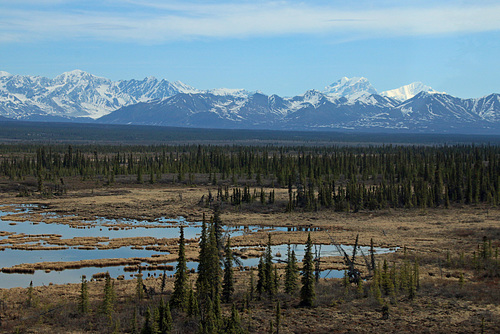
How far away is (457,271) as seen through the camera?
5141 centimetres

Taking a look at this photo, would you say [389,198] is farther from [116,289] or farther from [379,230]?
[116,289]

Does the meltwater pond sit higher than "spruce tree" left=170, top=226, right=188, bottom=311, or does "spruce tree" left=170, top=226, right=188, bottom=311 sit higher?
"spruce tree" left=170, top=226, right=188, bottom=311

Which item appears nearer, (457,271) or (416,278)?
(416,278)

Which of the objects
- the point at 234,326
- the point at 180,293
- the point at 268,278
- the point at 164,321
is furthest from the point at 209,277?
the point at 234,326

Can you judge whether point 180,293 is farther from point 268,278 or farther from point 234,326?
point 234,326

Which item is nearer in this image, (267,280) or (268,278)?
(268,278)

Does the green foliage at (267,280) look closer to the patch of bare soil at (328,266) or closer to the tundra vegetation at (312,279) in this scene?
the tundra vegetation at (312,279)

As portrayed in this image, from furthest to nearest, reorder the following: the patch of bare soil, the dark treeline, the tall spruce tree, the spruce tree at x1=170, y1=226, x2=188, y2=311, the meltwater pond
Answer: the dark treeline, the meltwater pond, the spruce tree at x1=170, y1=226, x2=188, y2=311, the tall spruce tree, the patch of bare soil

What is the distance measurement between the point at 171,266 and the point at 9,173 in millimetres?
97062

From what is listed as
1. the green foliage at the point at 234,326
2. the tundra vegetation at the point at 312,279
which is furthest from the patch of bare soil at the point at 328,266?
the green foliage at the point at 234,326

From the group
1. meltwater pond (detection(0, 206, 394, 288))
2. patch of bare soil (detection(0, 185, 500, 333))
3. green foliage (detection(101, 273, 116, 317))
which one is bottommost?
meltwater pond (detection(0, 206, 394, 288))

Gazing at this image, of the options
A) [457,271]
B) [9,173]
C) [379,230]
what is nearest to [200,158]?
[9,173]

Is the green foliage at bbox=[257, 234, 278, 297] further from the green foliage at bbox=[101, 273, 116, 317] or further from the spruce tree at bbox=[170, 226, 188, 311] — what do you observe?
the green foliage at bbox=[101, 273, 116, 317]

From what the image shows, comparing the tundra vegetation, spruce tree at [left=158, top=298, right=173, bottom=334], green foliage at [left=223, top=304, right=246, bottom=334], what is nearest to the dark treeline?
the tundra vegetation
